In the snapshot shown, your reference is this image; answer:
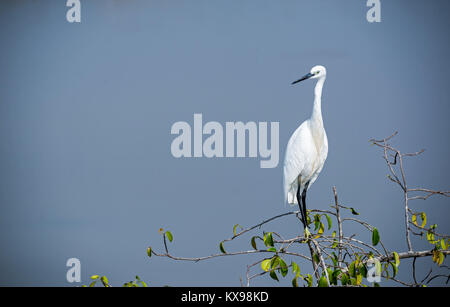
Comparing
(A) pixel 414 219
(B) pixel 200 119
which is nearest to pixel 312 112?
(B) pixel 200 119

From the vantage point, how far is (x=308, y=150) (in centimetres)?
282

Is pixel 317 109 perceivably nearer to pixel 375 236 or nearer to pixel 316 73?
pixel 316 73

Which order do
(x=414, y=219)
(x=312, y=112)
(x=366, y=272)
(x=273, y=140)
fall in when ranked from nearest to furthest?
1. (x=366, y=272)
2. (x=414, y=219)
3. (x=312, y=112)
4. (x=273, y=140)

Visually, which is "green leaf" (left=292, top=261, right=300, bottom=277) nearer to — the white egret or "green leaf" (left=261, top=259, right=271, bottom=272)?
"green leaf" (left=261, top=259, right=271, bottom=272)

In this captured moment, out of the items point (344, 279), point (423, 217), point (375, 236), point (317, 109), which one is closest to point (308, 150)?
point (317, 109)

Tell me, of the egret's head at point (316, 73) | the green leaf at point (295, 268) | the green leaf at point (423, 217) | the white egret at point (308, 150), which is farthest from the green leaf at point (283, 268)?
the egret's head at point (316, 73)

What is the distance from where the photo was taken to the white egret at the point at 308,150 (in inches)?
111

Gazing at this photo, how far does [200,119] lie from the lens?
10.6ft
